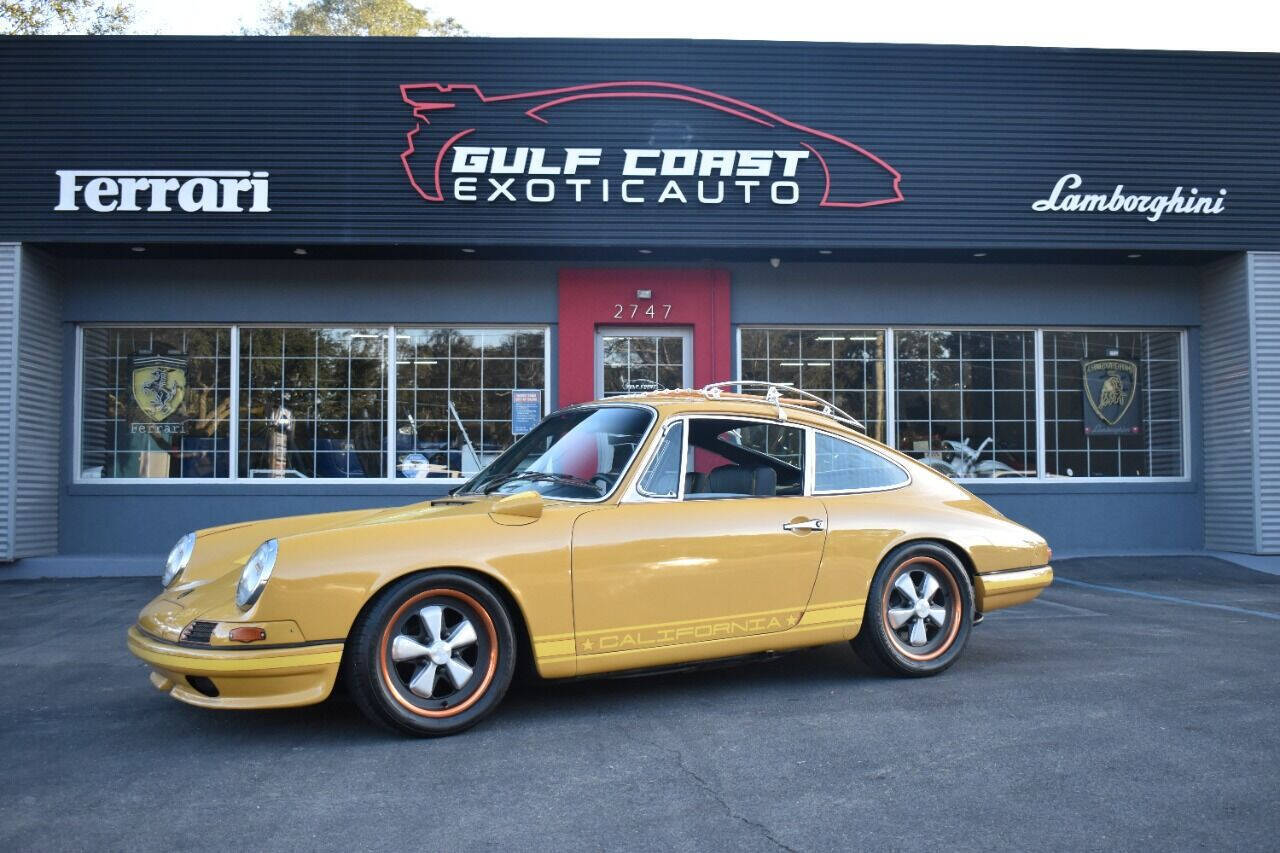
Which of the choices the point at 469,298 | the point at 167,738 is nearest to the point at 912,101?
the point at 469,298

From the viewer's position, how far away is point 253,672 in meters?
3.95

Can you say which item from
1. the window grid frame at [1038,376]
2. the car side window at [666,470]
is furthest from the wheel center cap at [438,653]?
the window grid frame at [1038,376]

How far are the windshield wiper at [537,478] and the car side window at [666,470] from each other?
25 cm

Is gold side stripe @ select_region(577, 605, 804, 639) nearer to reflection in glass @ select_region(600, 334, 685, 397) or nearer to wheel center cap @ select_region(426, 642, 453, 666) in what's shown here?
wheel center cap @ select_region(426, 642, 453, 666)

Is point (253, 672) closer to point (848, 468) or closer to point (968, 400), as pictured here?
point (848, 468)

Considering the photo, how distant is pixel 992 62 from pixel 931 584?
7.45m

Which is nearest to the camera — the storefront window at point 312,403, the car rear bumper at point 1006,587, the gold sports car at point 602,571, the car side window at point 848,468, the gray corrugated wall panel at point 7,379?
the gold sports car at point 602,571

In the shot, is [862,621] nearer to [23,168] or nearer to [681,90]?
[681,90]

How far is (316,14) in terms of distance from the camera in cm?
3341

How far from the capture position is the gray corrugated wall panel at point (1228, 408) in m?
10.9

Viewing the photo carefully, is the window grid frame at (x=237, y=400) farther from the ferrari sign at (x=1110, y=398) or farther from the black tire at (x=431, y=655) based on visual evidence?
the black tire at (x=431, y=655)

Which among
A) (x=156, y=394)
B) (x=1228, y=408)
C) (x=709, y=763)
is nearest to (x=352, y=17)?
(x=156, y=394)

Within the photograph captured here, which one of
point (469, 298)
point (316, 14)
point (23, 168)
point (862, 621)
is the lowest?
point (862, 621)

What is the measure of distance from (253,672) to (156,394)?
8.07m
